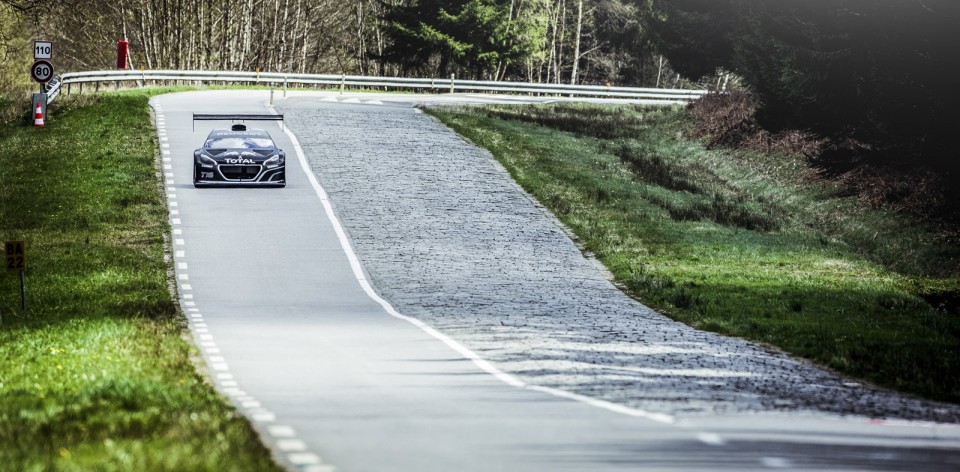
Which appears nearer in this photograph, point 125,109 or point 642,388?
point 642,388

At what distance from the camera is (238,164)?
33750 millimetres

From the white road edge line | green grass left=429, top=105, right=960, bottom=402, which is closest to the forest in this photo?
green grass left=429, top=105, right=960, bottom=402

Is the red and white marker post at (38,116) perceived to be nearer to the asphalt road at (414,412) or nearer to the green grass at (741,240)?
the green grass at (741,240)

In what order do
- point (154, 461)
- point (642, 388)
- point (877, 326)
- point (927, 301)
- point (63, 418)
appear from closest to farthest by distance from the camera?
point (154, 461), point (63, 418), point (642, 388), point (877, 326), point (927, 301)

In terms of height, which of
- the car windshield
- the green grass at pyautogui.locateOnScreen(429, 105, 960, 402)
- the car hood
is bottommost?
the green grass at pyautogui.locateOnScreen(429, 105, 960, 402)

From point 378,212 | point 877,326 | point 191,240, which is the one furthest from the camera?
point 378,212

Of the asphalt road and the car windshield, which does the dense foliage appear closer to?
the asphalt road

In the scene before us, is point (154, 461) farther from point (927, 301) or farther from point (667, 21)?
point (667, 21)

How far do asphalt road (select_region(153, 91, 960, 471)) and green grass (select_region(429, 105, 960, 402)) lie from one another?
4.85 metres

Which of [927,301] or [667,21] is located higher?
[667,21]

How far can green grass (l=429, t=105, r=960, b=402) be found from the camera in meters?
20.5

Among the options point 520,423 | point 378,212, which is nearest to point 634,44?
point 378,212

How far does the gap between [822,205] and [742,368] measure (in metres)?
23.9

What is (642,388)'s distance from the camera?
46.7 ft
